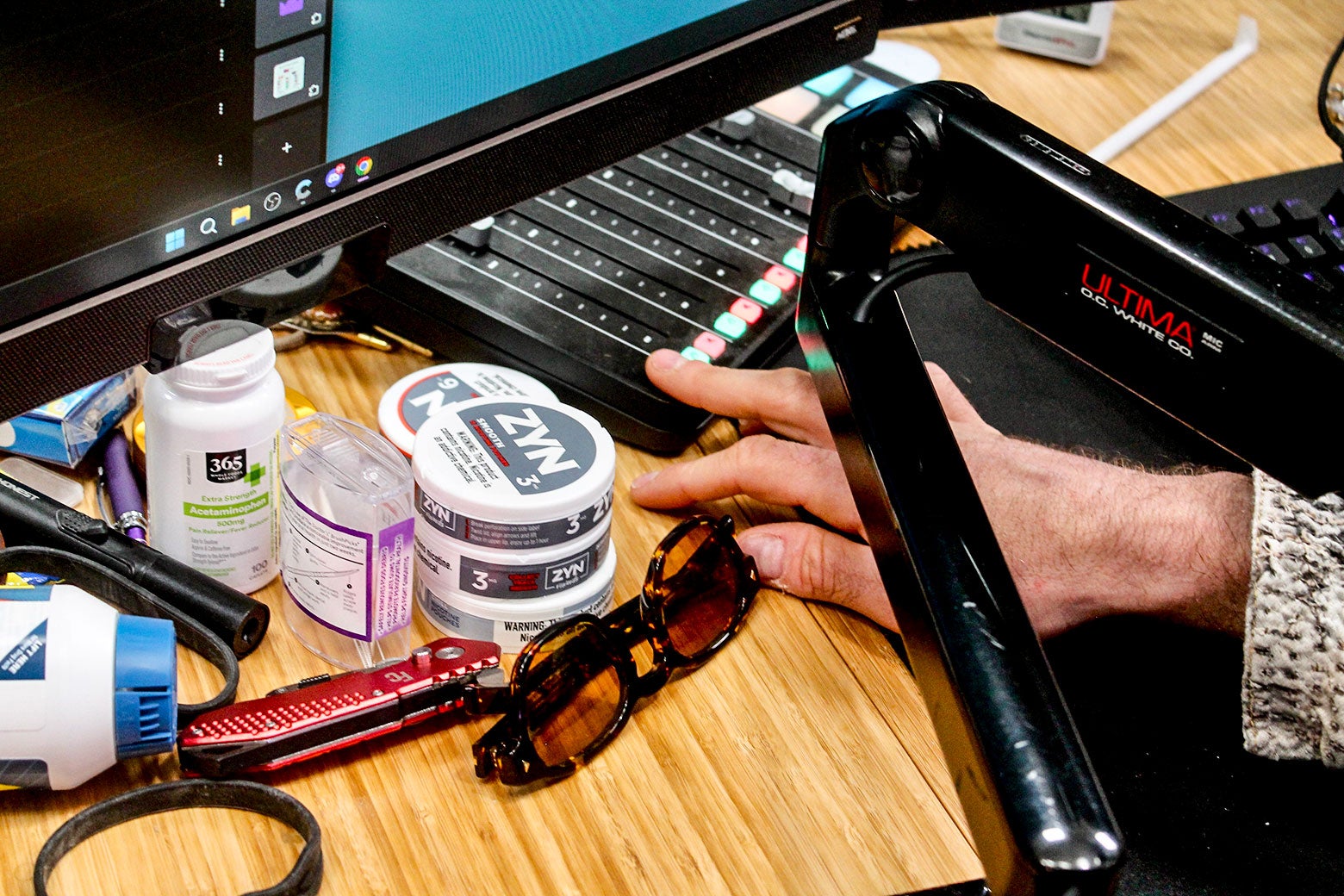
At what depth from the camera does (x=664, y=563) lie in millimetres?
604

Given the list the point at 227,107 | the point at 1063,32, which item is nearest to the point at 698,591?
the point at 227,107

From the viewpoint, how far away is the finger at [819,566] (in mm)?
614

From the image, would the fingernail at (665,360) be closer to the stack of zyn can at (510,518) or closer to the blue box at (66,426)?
the stack of zyn can at (510,518)

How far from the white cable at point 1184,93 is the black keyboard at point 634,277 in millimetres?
277

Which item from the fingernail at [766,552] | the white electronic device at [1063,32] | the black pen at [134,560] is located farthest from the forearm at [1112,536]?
the white electronic device at [1063,32]

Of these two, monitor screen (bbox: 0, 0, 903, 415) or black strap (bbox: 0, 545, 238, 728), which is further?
black strap (bbox: 0, 545, 238, 728)

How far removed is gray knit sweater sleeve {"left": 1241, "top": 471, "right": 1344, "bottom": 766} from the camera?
572mm

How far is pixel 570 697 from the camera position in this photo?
21.7 inches

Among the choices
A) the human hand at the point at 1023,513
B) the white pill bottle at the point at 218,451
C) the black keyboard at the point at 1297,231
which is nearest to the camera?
the white pill bottle at the point at 218,451

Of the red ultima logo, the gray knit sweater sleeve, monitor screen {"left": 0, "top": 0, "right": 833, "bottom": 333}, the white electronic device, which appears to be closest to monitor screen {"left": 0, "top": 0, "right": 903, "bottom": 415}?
monitor screen {"left": 0, "top": 0, "right": 833, "bottom": 333}

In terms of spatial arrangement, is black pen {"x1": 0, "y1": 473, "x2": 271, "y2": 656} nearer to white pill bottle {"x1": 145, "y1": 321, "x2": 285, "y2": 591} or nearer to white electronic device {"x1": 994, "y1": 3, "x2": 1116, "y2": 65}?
white pill bottle {"x1": 145, "y1": 321, "x2": 285, "y2": 591}

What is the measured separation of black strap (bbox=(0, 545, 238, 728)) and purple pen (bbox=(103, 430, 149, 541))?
0.09 feet

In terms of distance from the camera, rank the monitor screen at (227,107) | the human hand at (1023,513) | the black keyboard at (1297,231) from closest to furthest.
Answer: the monitor screen at (227,107), the human hand at (1023,513), the black keyboard at (1297,231)

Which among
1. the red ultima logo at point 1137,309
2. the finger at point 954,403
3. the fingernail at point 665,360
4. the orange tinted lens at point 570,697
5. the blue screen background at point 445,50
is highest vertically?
the blue screen background at point 445,50
